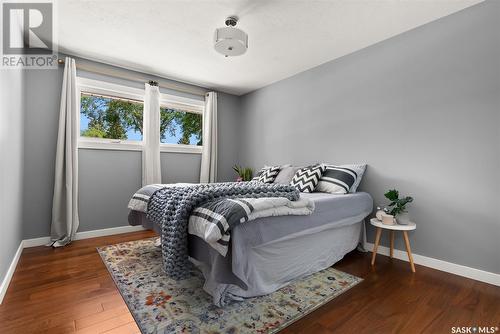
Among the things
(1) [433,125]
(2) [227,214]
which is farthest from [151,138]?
(1) [433,125]

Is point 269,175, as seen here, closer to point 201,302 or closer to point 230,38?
point 230,38

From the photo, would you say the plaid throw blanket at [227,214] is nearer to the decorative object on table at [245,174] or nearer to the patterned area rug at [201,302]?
the patterned area rug at [201,302]

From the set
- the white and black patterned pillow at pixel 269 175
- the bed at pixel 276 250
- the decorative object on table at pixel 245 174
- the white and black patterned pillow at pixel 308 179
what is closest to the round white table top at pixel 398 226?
the bed at pixel 276 250

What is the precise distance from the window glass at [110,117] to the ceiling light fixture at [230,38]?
79.4 inches

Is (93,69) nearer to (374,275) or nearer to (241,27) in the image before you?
(241,27)

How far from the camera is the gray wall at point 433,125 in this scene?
2084 millimetres

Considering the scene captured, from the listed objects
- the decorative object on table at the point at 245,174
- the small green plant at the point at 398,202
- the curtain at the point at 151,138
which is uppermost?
the curtain at the point at 151,138

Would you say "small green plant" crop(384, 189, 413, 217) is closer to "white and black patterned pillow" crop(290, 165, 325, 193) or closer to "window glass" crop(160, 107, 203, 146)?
"white and black patterned pillow" crop(290, 165, 325, 193)

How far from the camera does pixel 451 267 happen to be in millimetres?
2248

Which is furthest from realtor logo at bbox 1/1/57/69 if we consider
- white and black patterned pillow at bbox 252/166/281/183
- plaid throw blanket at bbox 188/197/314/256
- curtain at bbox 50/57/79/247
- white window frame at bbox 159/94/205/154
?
white and black patterned pillow at bbox 252/166/281/183

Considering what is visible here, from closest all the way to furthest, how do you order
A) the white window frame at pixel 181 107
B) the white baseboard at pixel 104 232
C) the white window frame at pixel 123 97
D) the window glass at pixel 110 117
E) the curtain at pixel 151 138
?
the white baseboard at pixel 104 232 → the white window frame at pixel 123 97 → the window glass at pixel 110 117 → the curtain at pixel 151 138 → the white window frame at pixel 181 107

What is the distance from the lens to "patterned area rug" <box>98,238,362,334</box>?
4.79ft

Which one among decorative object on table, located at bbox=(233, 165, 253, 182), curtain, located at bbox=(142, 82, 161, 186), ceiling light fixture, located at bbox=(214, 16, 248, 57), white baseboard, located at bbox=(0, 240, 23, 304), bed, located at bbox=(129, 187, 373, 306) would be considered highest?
ceiling light fixture, located at bbox=(214, 16, 248, 57)

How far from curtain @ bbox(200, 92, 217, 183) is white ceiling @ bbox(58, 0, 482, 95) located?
0.87 meters
